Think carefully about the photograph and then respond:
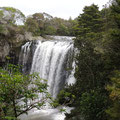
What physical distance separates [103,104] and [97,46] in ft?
14.1

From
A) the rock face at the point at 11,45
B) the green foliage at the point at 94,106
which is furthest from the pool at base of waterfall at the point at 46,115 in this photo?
the rock face at the point at 11,45

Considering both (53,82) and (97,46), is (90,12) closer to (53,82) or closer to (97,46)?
(97,46)

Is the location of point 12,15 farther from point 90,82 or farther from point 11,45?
point 90,82

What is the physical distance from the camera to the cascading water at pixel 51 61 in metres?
15.4

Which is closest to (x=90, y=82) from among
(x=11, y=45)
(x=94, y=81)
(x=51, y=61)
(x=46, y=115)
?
(x=94, y=81)

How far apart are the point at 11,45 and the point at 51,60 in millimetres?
7600

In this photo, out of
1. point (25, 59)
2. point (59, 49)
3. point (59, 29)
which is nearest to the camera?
point (59, 49)

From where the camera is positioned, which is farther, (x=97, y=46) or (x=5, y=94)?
(x=97, y=46)

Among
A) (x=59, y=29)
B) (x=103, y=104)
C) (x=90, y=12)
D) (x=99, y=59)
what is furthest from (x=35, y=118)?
(x=59, y=29)

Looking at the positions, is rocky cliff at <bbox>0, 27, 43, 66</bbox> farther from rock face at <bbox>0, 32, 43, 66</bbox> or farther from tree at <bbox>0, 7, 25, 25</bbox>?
tree at <bbox>0, 7, 25, 25</bbox>

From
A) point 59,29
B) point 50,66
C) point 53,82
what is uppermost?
point 59,29

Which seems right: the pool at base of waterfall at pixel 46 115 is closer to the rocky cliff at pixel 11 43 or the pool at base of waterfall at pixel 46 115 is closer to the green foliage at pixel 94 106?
the green foliage at pixel 94 106

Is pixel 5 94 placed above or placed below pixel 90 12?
below

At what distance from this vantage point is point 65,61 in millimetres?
15469
